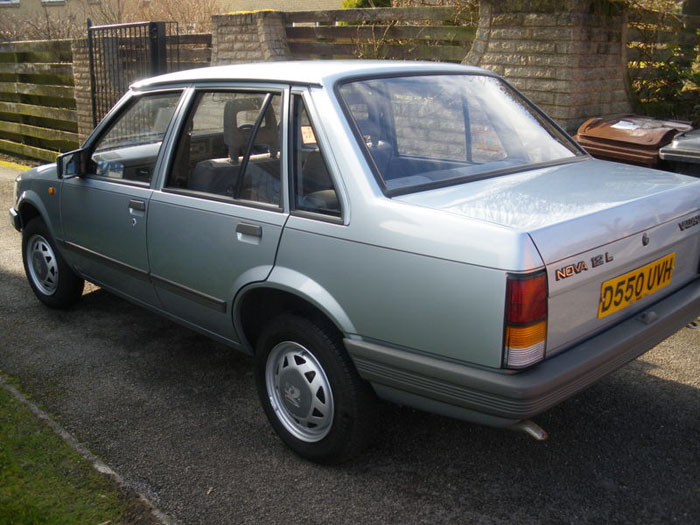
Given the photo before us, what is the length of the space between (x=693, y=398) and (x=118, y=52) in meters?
9.04

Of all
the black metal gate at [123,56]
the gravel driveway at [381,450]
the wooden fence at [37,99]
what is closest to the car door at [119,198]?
the gravel driveway at [381,450]

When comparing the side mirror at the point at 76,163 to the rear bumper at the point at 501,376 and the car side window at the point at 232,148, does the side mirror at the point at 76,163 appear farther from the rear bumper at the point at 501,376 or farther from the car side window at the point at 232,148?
the rear bumper at the point at 501,376

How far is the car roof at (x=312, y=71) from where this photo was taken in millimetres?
3307

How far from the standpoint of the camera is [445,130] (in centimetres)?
361

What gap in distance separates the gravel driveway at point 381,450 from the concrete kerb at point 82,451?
47mm

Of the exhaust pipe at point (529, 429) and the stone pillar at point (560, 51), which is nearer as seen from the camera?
the exhaust pipe at point (529, 429)

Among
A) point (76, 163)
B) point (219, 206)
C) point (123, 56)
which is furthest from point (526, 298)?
point (123, 56)

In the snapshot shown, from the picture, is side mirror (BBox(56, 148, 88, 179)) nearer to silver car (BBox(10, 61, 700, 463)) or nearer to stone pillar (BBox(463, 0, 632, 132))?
silver car (BBox(10, 61, 700, 463))

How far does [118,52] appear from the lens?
33.9ft

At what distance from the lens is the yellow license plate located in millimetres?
2818

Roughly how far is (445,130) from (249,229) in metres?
1.10

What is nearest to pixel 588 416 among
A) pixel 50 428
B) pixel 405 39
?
pixel 50 428

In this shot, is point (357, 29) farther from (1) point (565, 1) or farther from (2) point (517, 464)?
(2) point (517, 464)

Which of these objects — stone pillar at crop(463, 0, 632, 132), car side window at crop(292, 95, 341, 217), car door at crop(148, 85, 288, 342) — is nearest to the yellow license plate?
car side window at crop(292, 95, 341, 217)
